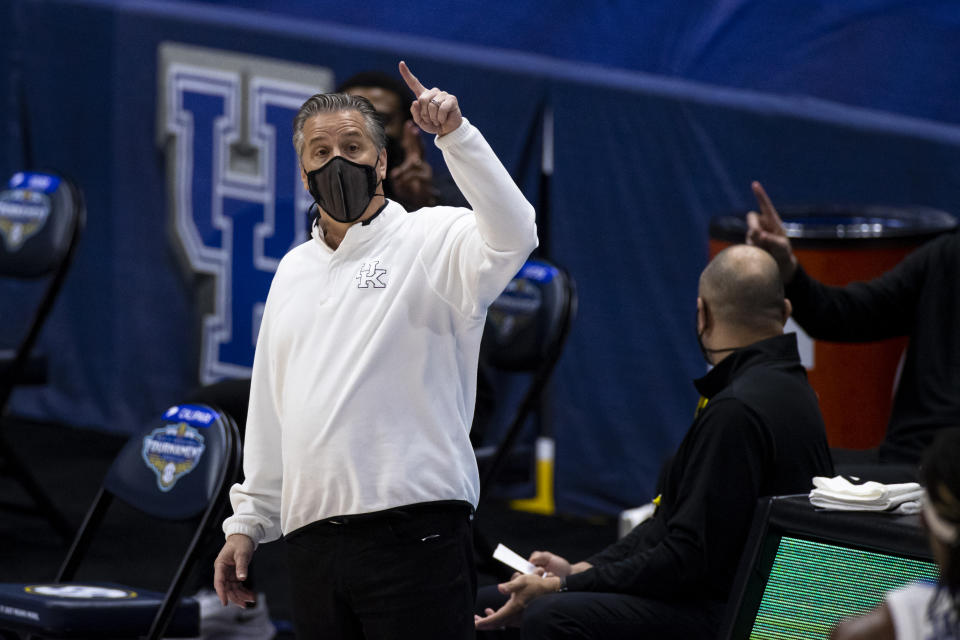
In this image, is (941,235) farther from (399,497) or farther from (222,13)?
(222,13)

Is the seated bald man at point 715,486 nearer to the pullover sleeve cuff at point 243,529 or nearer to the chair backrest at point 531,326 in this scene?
the pullover sleeve cuff at point 243,529

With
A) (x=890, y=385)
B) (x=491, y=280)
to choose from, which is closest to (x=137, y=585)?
(x=890, y=385)

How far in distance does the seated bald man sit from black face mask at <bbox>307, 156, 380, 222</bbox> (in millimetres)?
866

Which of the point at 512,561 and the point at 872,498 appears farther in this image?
the point at 512,561

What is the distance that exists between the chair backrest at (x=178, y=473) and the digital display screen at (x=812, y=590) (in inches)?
55.6

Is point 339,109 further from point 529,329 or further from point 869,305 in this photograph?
point 529,329

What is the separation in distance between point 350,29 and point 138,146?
1305 millimetres

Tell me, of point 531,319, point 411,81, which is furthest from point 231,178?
point 411,81

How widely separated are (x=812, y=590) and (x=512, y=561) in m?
0.74

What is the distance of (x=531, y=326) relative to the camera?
15.8 ft

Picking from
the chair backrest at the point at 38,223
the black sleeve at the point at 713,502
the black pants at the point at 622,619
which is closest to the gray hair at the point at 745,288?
the black sleeve at the point at 713,502

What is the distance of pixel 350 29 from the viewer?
20.5 ft

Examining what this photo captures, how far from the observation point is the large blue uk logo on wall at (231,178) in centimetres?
637

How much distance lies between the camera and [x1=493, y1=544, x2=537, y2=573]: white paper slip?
3.14m
